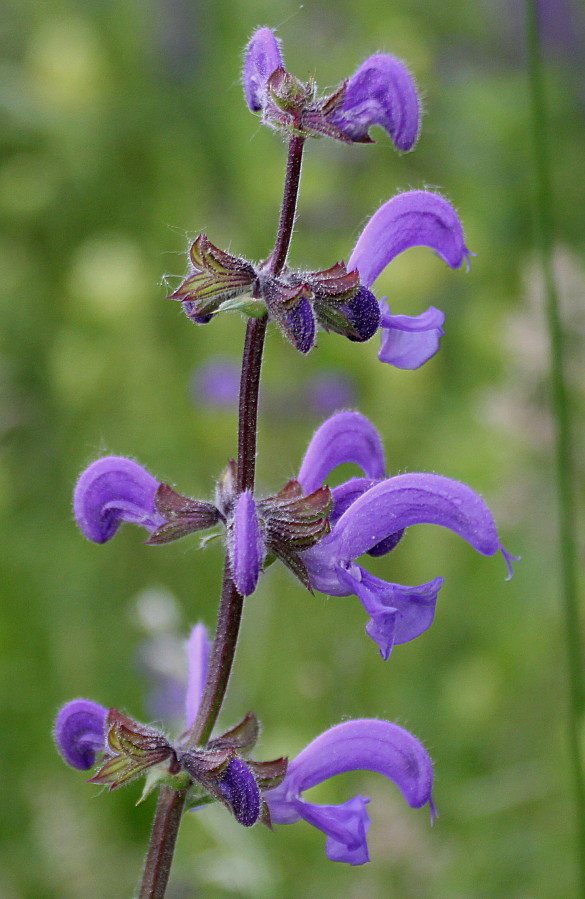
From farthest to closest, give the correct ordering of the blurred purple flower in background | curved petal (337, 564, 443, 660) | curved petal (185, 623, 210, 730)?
1. the blurred purple flower in background
2. curved petal (185, 623, 210, 730)
3. curved petal (337, 564, 443, 660)

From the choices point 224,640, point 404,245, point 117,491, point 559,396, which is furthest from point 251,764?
point 559,396

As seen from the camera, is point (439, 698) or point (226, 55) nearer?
point (439, 698)

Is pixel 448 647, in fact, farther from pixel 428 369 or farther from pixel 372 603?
pixel 372 603

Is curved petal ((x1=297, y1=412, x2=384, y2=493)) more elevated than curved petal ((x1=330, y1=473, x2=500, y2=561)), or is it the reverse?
curved petal ((x1=297, y1=412, x2=384, y2=493))

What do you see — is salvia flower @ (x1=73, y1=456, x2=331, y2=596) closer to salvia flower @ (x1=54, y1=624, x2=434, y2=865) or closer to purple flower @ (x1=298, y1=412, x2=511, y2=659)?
purple flower @ (x1=298, y1=412, x2=511, y2=659)

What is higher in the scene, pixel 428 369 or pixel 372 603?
pixel 428 369

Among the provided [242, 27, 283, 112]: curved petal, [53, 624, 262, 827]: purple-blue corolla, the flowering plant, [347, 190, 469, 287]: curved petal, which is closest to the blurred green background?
[53, 624, 262, 827]: purple-blue corolla

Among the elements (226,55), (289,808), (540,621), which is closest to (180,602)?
(540,621)
